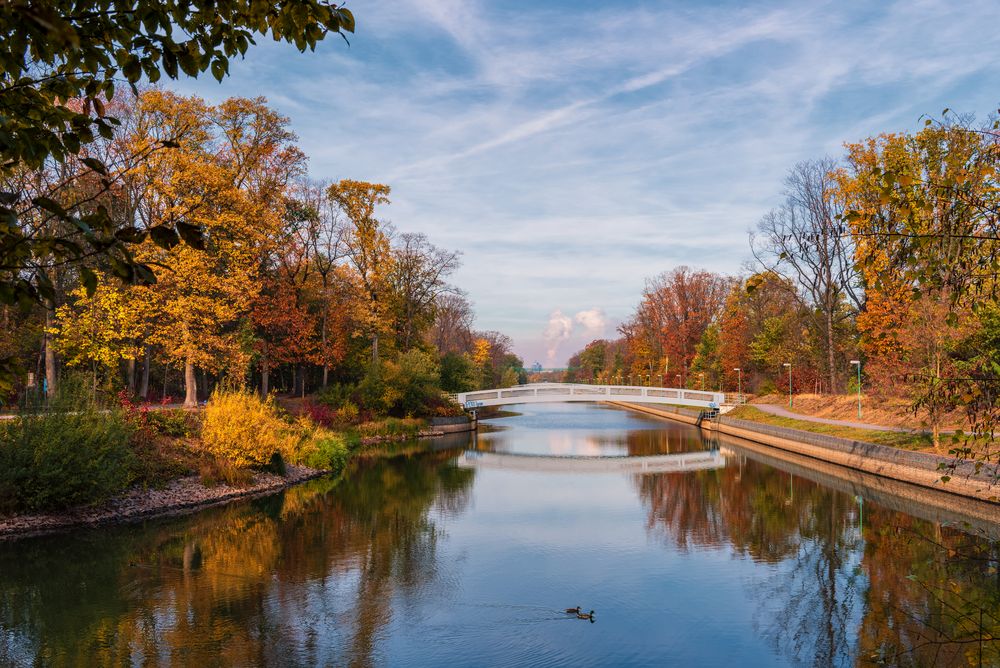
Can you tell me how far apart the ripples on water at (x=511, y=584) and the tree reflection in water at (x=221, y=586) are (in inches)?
2.0

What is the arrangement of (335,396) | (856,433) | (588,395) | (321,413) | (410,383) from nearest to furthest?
1. (856,433)
2. (321,413)
3. (335,396)
4. (410,383)
5. (588,395)

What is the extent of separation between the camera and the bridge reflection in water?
1231 inches

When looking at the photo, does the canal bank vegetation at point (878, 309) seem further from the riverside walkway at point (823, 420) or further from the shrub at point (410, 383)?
the shrub at point (410, 383)

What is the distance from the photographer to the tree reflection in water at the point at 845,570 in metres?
9.98

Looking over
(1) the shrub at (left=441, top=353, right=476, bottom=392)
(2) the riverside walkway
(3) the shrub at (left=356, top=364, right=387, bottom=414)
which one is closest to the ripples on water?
(2) the riverside walkway

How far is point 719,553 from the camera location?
1614 cm

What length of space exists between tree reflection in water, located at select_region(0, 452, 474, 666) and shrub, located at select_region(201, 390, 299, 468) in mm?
2855

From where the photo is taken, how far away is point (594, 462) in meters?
33.7

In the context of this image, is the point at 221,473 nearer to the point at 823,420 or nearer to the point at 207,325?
the point at 207,325

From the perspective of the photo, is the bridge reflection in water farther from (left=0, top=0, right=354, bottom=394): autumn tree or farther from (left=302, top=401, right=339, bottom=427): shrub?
(left=0, top=0, right=354, bottom=394): autumn tree

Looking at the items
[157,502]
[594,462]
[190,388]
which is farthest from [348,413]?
[157,502]

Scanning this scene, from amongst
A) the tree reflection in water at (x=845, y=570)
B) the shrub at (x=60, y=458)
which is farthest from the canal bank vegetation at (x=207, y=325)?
the tree reflection in water at (x=845, y=570)

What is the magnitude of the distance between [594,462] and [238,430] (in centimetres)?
1750

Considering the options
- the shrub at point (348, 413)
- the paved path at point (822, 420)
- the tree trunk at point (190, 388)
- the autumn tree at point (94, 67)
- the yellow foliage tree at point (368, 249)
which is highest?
the yellow foliage tree at point (368, 249)
